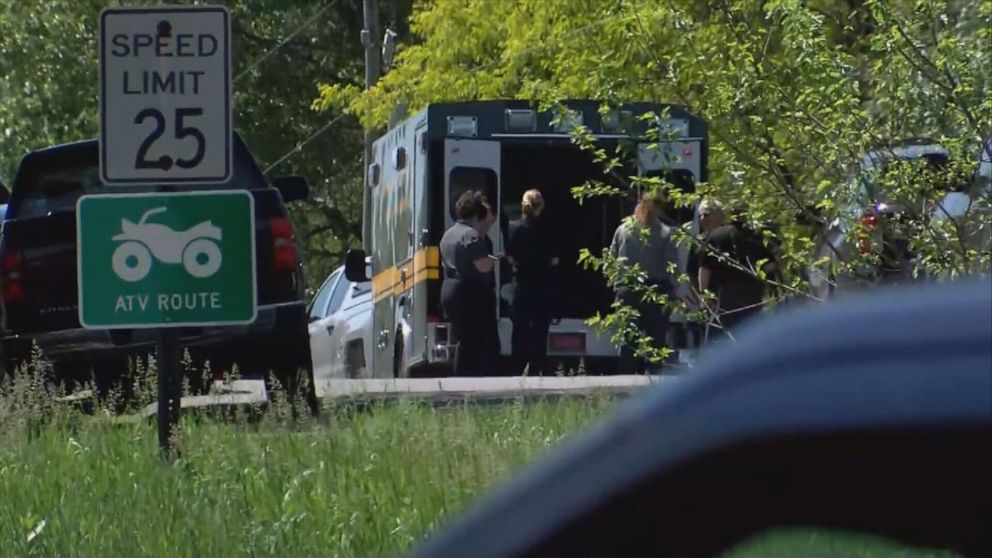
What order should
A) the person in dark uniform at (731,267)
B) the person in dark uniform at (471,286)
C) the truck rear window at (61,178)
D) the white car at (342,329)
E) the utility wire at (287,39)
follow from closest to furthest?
the person in dark uniform at (731,267), the truck rear window at (61,178), the person in dark uniform at (471,286), the white car at (342,329), the utility wire at (287,39)

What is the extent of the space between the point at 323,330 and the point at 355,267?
121 cm

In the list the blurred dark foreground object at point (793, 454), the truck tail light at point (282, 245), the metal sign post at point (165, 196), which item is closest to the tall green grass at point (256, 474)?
the metal sign post at point (165, 196)

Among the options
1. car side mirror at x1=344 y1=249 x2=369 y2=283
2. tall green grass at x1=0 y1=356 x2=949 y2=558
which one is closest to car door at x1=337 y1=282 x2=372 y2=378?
car side mirror at x1=344 y1=249 x2=369 y2=283

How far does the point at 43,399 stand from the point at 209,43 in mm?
2372

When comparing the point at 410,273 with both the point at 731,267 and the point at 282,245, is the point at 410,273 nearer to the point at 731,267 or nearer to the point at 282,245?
the point at 282,245

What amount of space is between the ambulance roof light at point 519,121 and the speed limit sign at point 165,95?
7.61 m

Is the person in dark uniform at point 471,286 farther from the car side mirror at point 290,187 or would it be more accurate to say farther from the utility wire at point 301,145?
the utility wire at point 301,145

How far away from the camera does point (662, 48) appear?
9.49m

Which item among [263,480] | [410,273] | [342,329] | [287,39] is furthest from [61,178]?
[287,39]

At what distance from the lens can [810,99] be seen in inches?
322

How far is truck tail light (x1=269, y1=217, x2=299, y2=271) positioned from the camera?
10.6 m

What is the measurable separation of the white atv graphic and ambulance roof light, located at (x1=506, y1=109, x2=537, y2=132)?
25.1ft

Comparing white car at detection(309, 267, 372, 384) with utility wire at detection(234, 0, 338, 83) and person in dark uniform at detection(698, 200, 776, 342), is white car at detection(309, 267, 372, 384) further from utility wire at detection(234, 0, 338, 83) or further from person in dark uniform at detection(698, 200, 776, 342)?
utility wire at detection(234, 0, 338, 83)

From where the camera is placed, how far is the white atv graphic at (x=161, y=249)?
726 centimetres
